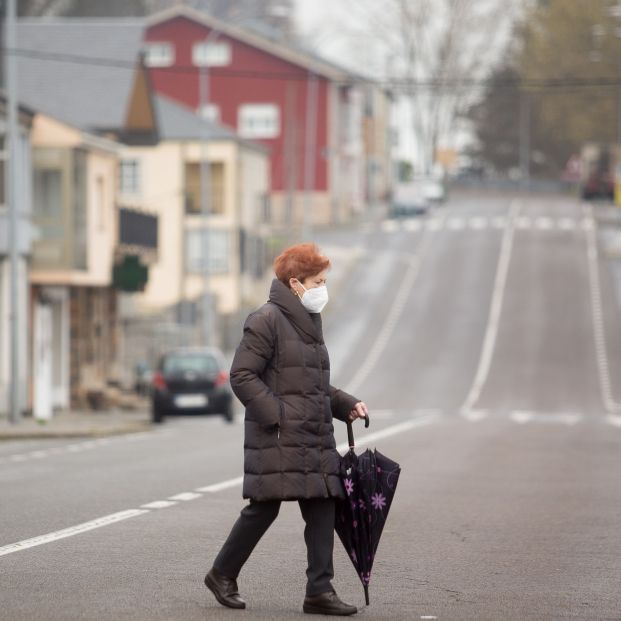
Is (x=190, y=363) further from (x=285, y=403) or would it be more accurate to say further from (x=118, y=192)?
(x=285, y=403)

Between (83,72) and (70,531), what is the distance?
126ft

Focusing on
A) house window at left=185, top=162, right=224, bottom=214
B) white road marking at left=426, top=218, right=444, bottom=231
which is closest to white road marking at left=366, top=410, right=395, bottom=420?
house window at left=185, top=162, right=224, bottom=214

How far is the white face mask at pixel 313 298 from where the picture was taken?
29.4 ft

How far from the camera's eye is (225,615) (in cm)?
878

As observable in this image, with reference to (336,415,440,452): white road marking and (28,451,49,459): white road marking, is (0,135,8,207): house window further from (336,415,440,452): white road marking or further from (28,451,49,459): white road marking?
(28,451,49,459): white road marking

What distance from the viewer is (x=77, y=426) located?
106 feet

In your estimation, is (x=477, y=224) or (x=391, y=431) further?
(x=477, y=224)

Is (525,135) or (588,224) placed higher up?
(525,135)

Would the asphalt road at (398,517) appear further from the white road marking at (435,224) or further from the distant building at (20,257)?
the white road marking at (435,224)

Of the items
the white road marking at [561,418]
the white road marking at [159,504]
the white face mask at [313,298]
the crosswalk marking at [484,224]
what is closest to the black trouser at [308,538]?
the white face mask at [313,298]

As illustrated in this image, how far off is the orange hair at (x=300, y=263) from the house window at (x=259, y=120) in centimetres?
8849

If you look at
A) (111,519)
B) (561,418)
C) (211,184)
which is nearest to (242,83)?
(211,184)

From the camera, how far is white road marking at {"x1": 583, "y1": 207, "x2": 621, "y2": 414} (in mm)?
48834

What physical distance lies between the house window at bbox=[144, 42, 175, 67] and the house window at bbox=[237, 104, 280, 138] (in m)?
4.35
